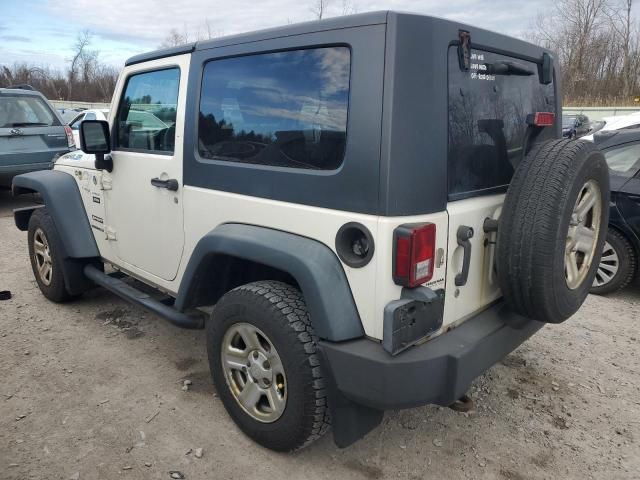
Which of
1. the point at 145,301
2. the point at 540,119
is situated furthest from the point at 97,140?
the point at 540,119

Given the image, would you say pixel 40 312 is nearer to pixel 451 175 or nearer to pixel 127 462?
pixel 127 462

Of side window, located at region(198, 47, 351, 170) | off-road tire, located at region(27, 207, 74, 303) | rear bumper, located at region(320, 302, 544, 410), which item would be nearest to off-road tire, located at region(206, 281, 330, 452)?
rear bumper, located at region(320, 302, 544, 410)

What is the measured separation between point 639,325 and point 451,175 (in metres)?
3.05

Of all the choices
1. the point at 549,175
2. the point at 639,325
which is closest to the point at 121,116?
the point at 549,175

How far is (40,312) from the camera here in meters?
4.31

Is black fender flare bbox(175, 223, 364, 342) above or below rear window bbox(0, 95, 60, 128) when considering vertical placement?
below

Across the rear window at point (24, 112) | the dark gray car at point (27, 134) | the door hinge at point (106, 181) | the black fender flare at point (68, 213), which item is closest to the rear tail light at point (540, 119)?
the door hinge at point (106, 181)

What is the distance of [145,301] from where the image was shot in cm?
332

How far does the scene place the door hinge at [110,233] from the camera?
147 inches

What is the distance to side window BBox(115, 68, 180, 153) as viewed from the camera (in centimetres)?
307

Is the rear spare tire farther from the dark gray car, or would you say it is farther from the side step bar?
the dark gray car

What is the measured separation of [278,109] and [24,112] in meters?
7.66

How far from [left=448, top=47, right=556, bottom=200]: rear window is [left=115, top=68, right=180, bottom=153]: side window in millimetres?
1650

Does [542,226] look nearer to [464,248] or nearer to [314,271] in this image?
[464,248]
